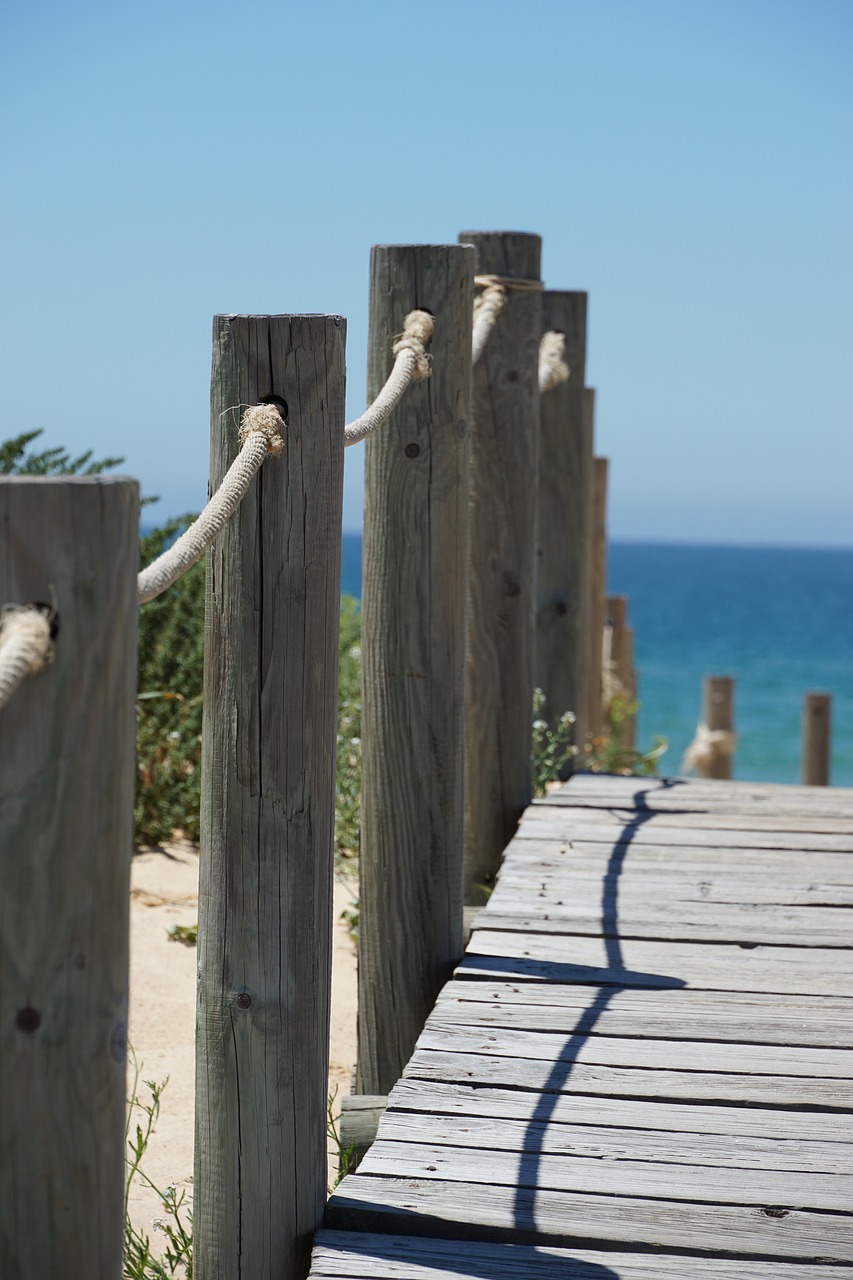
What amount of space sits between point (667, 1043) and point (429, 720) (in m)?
0.81

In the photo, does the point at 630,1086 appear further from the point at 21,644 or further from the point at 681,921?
the point at 21,644

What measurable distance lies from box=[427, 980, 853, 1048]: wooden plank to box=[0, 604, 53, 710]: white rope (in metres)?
1.69

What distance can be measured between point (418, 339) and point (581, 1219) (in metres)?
1.72

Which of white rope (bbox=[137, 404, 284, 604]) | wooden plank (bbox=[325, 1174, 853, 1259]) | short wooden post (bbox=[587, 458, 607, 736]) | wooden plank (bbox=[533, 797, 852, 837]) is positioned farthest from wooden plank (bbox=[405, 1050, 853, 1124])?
short wooden post (bbox=[587, 458, 607, 736])

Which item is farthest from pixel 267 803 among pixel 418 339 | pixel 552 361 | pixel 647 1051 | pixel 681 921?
pixel 552 361

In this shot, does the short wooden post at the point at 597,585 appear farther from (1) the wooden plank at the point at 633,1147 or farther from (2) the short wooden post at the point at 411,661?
(1) the wooden plank at the point at 633,1147

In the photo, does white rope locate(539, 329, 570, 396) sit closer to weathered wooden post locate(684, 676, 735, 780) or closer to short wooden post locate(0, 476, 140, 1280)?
short wooden post locate(0, 476, 140, 1280)

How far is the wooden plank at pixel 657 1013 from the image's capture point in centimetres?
262

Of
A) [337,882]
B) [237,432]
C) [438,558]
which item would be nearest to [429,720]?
[438,558]

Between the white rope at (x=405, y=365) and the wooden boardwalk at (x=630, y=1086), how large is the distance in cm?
117

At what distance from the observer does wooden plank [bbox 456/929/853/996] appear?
2861 millimetres

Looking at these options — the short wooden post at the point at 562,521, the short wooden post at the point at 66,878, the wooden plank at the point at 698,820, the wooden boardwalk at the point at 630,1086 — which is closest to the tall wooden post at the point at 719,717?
the short wooden post at the point at 562,521

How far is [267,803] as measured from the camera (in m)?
2.01

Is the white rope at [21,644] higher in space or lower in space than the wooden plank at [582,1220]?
higher
